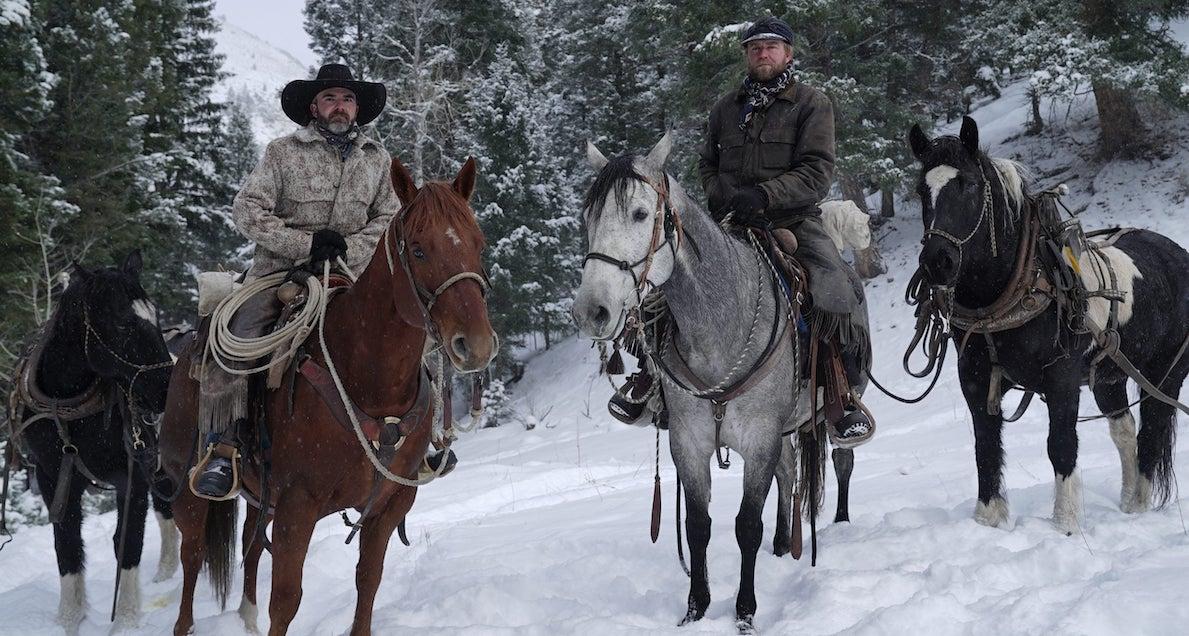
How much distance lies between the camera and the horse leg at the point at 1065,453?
5160 millimetres

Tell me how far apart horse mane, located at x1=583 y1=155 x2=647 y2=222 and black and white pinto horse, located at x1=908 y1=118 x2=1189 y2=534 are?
217 cm

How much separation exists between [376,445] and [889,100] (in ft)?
55.2

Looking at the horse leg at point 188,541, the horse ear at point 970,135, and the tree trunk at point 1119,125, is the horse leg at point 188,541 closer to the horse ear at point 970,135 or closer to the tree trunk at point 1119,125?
the horse ear at point 970,135

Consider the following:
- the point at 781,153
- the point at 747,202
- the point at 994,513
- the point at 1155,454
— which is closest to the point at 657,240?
the point at 747,202

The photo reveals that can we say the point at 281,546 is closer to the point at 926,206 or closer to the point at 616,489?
the point at 926,206

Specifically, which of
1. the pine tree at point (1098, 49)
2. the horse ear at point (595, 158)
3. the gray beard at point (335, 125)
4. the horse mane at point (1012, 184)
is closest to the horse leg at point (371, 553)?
the horse ear at point (595, 158)

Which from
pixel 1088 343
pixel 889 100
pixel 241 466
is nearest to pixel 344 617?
pixel 241 466

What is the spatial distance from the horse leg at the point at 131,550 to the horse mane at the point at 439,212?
3535 millimetres

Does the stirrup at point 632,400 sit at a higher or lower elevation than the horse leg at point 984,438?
higher

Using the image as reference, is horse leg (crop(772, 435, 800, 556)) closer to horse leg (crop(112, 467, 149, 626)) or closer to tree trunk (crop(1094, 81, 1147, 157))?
horse leg (crop(112, 467, 149, 626))

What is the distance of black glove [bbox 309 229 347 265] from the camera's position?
13.9 ft

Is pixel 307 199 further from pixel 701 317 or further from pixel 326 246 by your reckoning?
pixel 701 317

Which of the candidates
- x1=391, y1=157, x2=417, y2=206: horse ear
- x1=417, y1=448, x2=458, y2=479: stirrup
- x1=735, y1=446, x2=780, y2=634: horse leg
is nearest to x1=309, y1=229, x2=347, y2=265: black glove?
x1=391, y1=157, x2=417, y2=206: horse ear

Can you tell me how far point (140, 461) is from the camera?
18.1 feet
